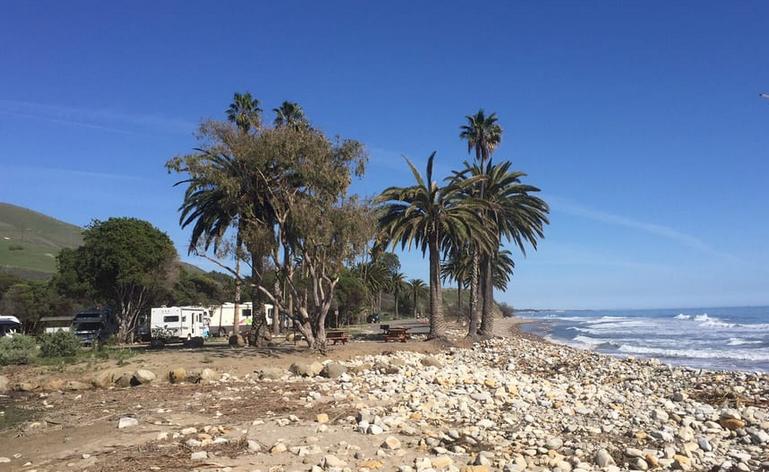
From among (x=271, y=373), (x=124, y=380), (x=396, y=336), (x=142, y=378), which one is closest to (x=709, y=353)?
(x=396, y=336)

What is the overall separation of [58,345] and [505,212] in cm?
2491

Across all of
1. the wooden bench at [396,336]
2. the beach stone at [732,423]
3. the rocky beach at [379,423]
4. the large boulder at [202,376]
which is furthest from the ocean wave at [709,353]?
the large boulder at [202,376]

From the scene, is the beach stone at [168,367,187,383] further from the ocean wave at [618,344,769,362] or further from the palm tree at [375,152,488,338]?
the ocean wave at [618,344,769,362]

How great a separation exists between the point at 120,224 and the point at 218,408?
99.5 feet

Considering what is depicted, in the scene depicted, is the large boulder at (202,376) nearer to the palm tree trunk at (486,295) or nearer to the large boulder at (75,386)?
the large boulder at (75,386)

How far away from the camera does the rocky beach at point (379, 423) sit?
773cm

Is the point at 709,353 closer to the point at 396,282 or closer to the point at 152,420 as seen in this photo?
the point at 152,420

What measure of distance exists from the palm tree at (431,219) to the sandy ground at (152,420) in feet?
43.3

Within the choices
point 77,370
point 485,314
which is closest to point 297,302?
point 77,370

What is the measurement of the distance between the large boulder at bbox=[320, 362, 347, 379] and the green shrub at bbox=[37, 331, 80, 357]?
9.60 metres

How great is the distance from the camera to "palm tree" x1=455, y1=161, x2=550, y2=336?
34.7 metres

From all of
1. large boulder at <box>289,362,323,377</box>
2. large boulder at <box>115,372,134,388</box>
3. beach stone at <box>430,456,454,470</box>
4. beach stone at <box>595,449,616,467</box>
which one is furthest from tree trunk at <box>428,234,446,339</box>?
beach stone at <box>430,456,454,470</box>

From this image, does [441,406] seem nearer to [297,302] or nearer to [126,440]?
[126,440]

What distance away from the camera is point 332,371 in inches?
630
